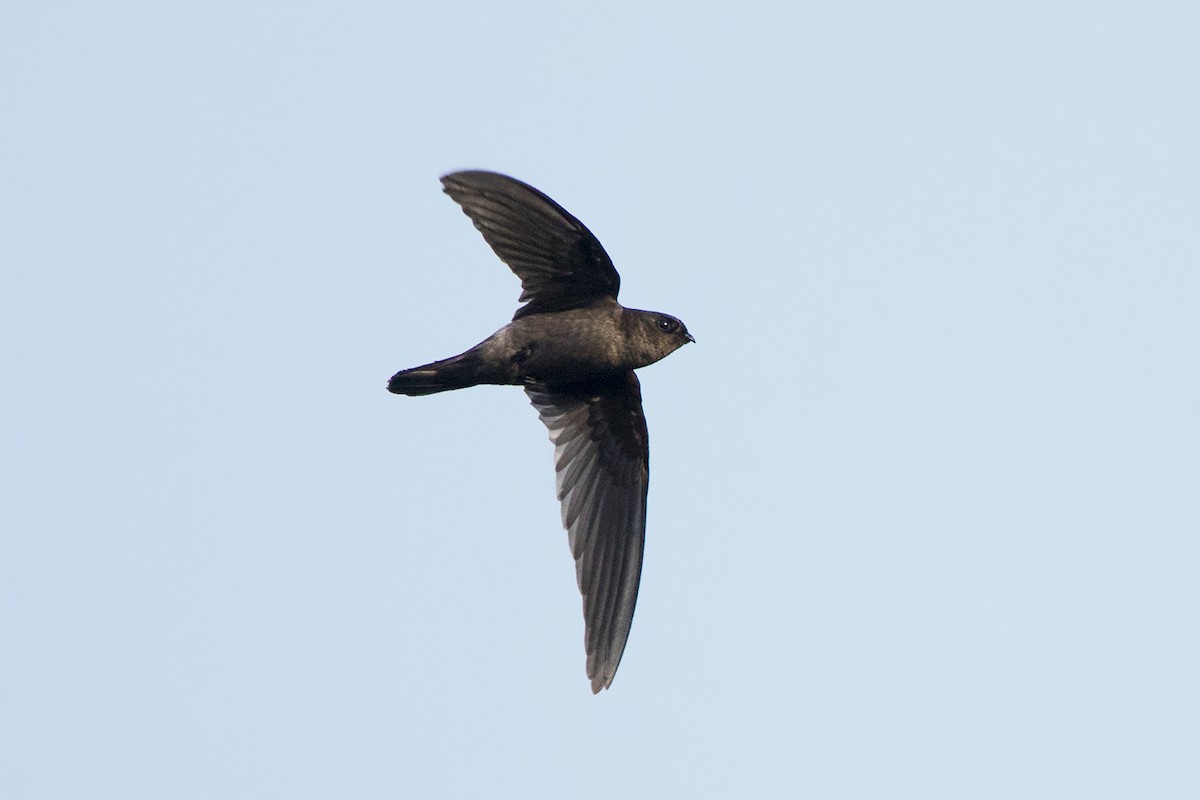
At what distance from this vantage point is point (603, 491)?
12648 millimetres

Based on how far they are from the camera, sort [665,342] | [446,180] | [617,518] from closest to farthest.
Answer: [446,180], [665,342], [617,518]

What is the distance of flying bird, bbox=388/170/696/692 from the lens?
37.2 ft

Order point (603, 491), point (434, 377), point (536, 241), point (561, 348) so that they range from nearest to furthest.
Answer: point (434, 377), point (536, 241), point (561, 348), point (603, 491)

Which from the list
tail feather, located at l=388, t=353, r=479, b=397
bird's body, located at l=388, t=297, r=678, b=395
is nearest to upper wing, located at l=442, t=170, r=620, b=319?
bird's body, located at l=388, t=297, r=678, b=395

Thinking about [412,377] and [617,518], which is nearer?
[412,377]

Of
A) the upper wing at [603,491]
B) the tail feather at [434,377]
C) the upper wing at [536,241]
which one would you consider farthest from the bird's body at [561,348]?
the upper wing at [603,491]

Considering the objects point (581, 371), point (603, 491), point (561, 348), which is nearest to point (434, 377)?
point (561, 348)

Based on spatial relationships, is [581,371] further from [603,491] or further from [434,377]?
[603,491]

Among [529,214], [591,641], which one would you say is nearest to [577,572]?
[591,641]

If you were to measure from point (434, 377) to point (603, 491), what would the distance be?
1.90 metres

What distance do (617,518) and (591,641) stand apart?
964 millimetres

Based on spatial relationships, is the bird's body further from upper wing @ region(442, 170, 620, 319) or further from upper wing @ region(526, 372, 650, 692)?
upper wing @ region(526, 372, 650, 692)

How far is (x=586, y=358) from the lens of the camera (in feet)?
38.5

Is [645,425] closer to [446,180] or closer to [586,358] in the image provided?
[586,358]
